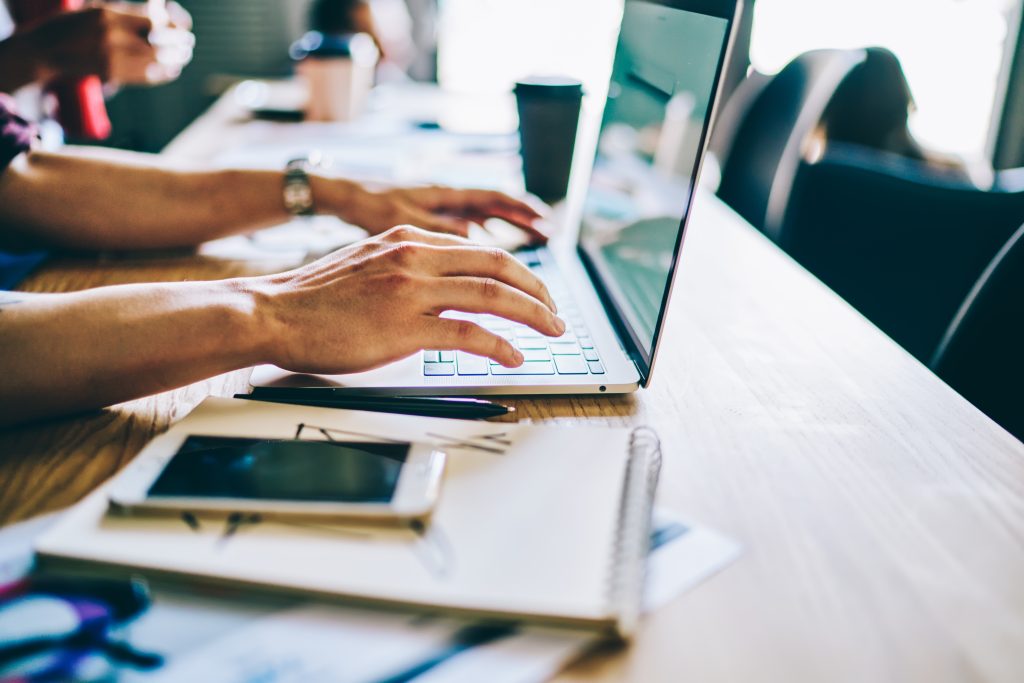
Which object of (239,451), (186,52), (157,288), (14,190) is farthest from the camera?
(186,52)

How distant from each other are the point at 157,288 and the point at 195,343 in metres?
0.06

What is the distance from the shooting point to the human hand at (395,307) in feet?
1.76

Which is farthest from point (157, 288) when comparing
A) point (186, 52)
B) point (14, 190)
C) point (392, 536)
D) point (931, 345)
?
point (186, 52)

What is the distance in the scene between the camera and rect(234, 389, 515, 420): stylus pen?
20.6 inches

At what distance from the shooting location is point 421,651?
32 centimetres

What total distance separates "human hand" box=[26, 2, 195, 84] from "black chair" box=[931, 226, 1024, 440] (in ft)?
4.06

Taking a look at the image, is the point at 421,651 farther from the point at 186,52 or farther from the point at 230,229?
the point at 186,52

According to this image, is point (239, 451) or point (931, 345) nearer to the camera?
point (239, 451)

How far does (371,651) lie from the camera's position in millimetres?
323

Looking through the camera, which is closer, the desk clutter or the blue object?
the desk clutter

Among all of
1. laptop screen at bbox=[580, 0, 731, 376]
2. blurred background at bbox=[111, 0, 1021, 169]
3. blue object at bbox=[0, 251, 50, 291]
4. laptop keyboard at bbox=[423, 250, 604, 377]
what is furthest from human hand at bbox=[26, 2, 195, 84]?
blurred background at bbox=[111, 0, 1021, 169]

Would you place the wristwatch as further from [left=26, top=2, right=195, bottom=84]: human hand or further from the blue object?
[left=26, top=2, right=195, bottom=84]: human hand

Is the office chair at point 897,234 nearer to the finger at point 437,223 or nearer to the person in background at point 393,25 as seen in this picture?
the finger at point 437,223

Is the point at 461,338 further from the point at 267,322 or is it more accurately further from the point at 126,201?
the point at 126,201
